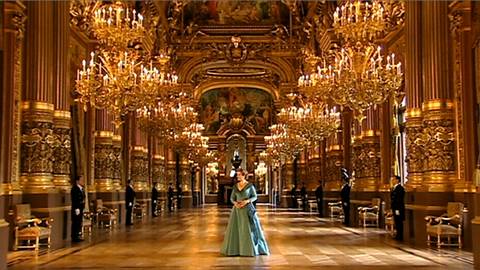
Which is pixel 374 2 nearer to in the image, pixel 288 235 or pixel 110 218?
pixel 288 235

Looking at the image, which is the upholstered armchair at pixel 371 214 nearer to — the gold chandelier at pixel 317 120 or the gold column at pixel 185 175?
the gold chandelier at pixel 317 120

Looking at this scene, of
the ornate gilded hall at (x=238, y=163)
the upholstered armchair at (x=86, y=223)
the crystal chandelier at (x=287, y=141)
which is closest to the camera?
the ornate gilded hall at (x=238, y=163)

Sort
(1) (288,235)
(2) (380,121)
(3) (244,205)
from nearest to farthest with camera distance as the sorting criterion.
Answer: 1. (3) (244,205)
2. (1) (288,235)
3. (2) (380,121)

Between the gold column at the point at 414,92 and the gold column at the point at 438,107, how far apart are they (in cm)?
33

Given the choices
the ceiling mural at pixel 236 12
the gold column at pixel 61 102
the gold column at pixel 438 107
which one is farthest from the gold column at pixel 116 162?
the ceiling mural at pixel 236 12

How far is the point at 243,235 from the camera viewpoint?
12.8m

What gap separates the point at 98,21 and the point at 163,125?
8.63 metres

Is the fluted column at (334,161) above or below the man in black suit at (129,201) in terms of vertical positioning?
above

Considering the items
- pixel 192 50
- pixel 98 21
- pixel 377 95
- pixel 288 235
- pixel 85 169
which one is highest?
pixel 192 50

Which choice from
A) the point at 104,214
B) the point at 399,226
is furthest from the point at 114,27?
the point at 104,214

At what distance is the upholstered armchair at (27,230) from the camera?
13.7 metres

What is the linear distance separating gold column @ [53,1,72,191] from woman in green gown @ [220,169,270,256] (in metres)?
4.78

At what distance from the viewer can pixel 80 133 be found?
20812mm

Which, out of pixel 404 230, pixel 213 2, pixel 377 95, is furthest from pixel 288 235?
pixel 213 2
